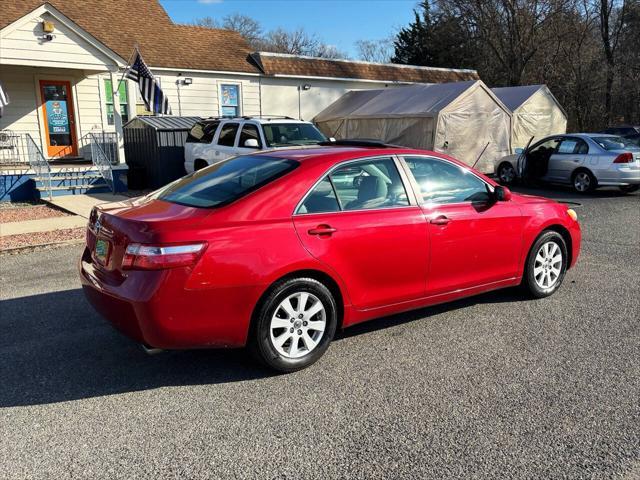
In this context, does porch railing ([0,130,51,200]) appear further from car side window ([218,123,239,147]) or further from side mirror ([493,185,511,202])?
side mirror ([493,185,511,202])

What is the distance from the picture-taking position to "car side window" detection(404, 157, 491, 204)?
4547 millimetres

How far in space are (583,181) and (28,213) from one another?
A: 12674 millimetres

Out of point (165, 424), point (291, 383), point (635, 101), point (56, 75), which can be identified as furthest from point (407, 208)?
point (635, 101)

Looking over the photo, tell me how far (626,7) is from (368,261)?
34.5 meters

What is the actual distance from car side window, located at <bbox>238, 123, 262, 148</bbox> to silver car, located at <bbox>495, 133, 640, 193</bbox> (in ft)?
23.8

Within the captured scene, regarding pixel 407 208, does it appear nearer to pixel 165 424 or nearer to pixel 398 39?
pixel 165 424

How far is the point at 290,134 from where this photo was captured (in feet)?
38.5

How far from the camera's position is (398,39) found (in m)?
38.9

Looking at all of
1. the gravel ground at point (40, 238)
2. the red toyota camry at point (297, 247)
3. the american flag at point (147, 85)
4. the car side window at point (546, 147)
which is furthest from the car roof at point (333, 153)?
the american flag at point (147, 85)

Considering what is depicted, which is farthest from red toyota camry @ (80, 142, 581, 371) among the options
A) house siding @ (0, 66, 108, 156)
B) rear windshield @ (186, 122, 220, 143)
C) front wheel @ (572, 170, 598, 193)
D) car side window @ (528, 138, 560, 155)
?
house siding @ (0, 66, 108, 156)

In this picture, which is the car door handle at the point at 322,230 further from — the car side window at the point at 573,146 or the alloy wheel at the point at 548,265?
the car side window at the point at 573,146

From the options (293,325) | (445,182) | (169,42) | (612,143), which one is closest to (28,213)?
(293,325)

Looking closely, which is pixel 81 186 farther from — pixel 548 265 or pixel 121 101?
pixel 548 265

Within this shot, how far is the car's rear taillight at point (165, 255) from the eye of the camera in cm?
336
